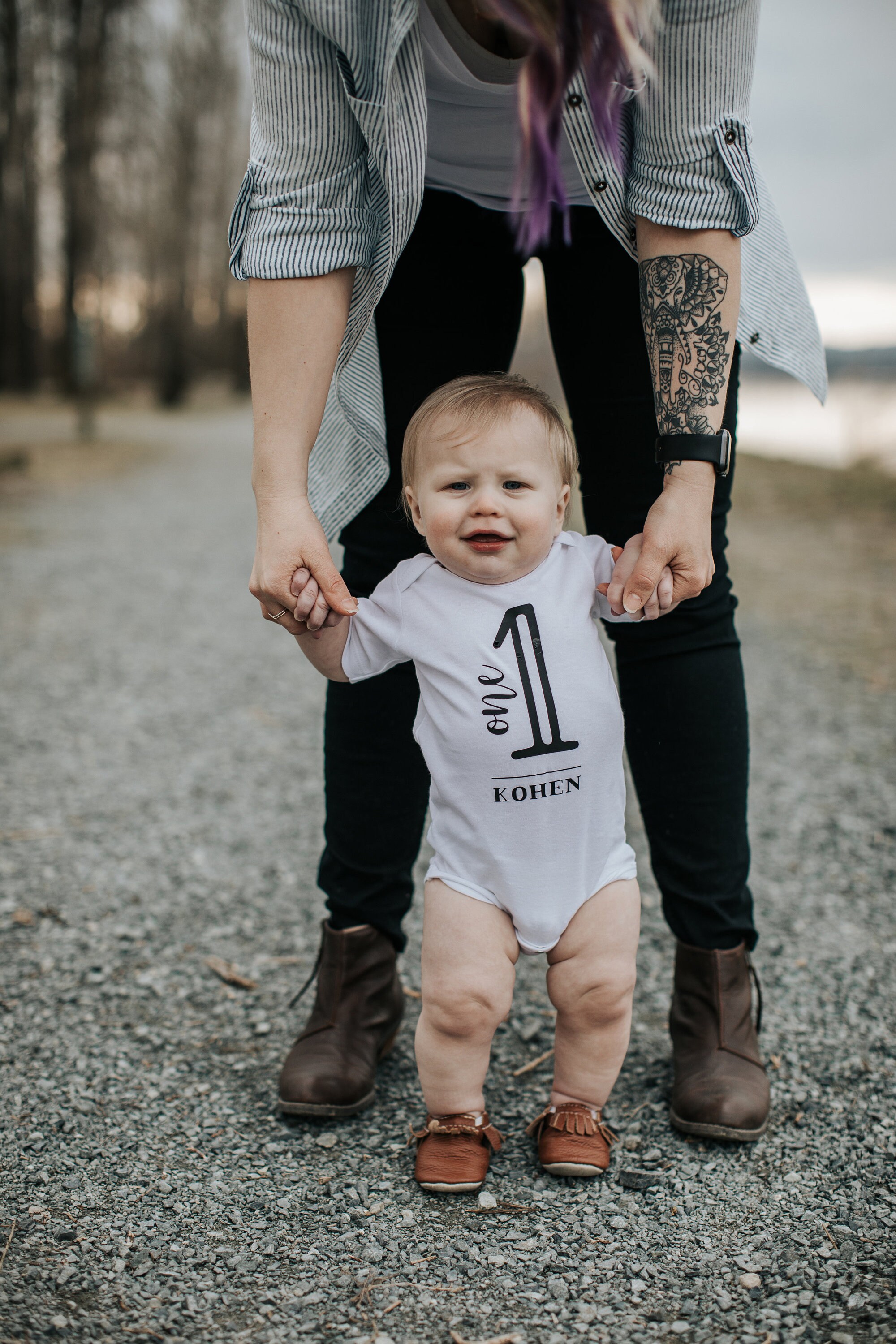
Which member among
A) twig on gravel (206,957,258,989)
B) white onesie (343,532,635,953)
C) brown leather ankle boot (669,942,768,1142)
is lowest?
twig on gravel (206,957,258,989)

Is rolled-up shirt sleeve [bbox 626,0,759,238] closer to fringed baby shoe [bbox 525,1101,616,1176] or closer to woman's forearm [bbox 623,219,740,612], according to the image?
woman's forearm [bbox 623,219,740,612]

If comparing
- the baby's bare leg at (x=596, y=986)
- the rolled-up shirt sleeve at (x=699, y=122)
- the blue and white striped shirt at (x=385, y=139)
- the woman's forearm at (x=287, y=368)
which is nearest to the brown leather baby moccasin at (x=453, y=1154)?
the baby's bare leg at (x=596, y=986)

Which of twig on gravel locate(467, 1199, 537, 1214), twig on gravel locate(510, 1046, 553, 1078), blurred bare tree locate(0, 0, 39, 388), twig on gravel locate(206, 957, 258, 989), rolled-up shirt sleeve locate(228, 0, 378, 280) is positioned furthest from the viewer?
blurred bare tree locate(0, 0, 39, 388)

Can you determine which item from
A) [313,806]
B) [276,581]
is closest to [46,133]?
[313,806]

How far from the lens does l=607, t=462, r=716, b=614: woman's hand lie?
4.10 ft

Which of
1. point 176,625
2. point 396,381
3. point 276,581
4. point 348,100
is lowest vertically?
point 176,625

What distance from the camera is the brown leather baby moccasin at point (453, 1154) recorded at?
132 centimetres

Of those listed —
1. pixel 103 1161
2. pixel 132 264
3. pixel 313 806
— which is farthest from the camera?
pixel 132 264

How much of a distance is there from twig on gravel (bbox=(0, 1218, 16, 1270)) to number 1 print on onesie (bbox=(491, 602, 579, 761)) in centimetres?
85

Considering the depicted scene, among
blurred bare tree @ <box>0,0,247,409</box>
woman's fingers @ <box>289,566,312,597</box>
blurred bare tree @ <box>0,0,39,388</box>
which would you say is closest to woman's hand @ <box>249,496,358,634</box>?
woman's fingers @ <box>289,566,312,597</box>

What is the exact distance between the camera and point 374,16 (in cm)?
118

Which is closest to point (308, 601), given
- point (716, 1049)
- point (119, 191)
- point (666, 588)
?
point (666, 588)

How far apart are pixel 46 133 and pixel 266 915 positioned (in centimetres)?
1640

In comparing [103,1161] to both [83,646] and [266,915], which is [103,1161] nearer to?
[266,915]
